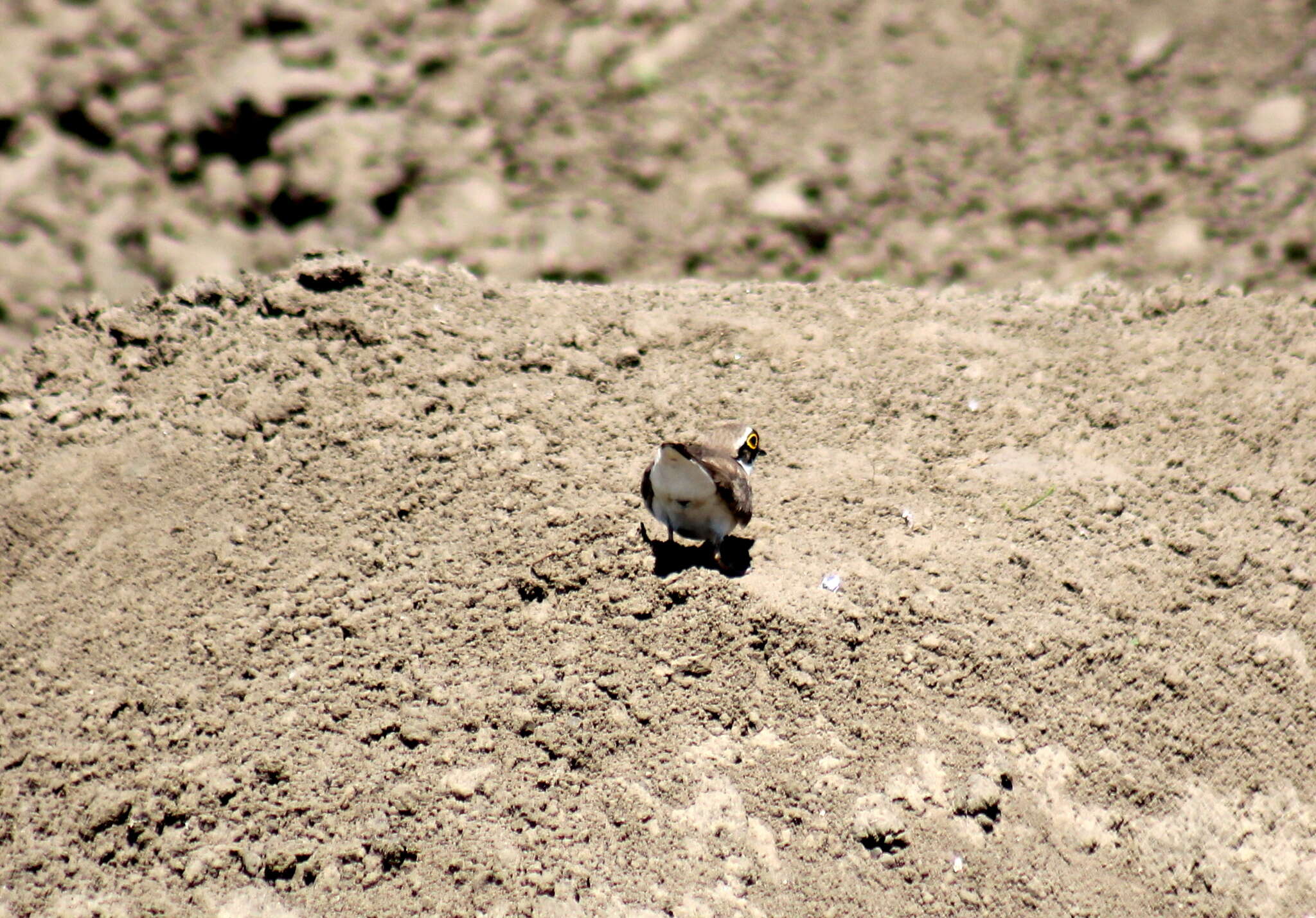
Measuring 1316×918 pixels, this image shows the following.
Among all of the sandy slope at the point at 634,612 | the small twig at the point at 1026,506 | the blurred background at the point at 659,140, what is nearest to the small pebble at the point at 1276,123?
the blurred background at the point at 659,140

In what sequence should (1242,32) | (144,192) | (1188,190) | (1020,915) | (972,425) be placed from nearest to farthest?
(1020,915) → (972,425) → (144,192) → (1188,190) → (1242,32)

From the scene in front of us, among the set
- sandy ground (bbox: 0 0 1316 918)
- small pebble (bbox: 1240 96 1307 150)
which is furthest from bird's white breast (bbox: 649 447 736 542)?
small pebble (bbox: 1240 96 1307 150)

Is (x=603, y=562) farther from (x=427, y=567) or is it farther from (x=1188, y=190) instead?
(x=1188, y=190)

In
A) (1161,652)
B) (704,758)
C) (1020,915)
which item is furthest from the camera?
(1161,652)

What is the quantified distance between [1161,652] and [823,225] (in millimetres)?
3029

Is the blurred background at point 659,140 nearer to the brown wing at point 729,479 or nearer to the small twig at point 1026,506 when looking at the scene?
the small twig at point 1026,506

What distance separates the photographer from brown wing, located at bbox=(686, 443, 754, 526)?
304cm

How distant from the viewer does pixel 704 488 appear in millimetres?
2953

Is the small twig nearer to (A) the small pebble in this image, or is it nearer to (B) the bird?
(B) the bird

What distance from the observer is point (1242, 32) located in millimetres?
5703

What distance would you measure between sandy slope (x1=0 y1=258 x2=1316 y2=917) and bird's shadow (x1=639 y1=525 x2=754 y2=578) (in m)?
0.05

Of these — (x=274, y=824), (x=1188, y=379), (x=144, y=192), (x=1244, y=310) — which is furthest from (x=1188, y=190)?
(x=144, y=192)

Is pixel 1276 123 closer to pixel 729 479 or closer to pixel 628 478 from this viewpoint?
pixel 729 479

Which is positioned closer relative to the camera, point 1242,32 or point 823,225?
point 823,225
